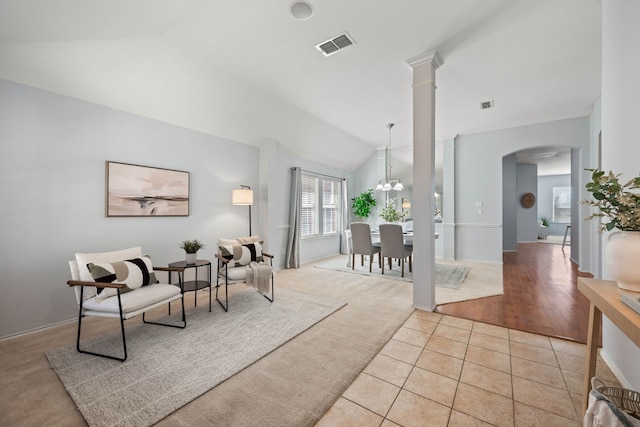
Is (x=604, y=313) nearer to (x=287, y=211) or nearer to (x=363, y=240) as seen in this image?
(x=363, y=240)

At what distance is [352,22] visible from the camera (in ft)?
8.36

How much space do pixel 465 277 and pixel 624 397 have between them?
142 inches

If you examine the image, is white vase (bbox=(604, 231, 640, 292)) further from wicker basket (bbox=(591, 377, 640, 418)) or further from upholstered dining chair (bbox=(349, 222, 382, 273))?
upholstered dining chair (bbox=(349, 222, 382, 273))

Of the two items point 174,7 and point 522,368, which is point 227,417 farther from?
point 174,7

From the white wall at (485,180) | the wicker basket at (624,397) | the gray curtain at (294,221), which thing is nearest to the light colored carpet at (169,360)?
the wicker basket at (624,397)

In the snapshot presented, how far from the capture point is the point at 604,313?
121 cm

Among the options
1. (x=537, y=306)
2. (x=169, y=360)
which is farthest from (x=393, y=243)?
(x=169, y=360)

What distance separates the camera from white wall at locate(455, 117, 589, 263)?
5.31 metres

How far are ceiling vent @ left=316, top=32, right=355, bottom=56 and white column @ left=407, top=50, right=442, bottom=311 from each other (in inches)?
32.9

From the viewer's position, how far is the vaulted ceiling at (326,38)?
7.39 feet

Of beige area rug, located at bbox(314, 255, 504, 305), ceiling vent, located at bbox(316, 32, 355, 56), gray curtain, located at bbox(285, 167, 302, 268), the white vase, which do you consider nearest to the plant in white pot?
the white vase

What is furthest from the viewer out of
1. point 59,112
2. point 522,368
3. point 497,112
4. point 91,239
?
point 497,112

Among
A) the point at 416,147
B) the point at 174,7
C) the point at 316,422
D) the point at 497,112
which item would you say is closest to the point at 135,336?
the point at 316,422

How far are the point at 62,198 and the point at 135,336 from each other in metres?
1.70
